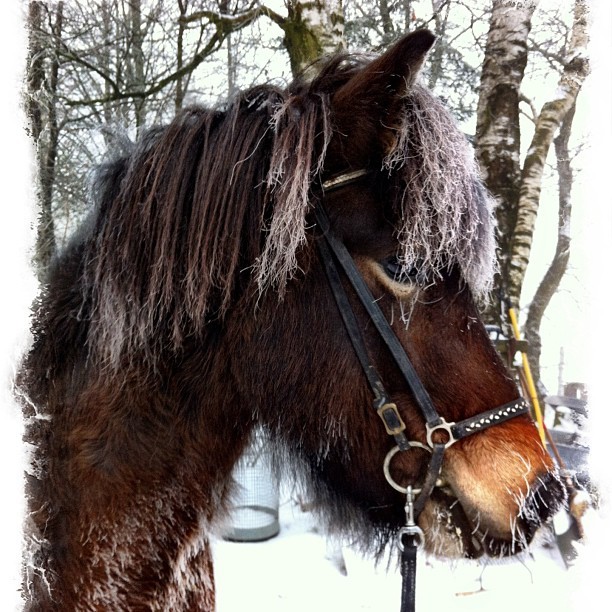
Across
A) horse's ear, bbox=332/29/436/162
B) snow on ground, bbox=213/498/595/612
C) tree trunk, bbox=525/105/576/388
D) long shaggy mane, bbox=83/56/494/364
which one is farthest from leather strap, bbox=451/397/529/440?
tree trunk, bbox=525/105/576/388

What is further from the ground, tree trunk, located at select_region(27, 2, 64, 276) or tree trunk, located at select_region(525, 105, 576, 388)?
tree trunk, located at select_region(27, 2, 64, 276)

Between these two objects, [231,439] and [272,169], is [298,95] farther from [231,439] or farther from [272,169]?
[231,439]

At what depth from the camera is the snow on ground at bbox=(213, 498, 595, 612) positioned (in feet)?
11.4

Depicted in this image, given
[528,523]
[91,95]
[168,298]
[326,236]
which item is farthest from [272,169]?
[91,95]

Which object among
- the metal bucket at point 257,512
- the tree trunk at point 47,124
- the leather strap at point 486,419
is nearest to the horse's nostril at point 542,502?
the leather strap at point 486,419

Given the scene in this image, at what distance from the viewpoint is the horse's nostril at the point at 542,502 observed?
46.7 inches

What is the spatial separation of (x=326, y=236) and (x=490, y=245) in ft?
1.47

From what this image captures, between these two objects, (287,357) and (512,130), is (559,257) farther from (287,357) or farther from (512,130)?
(287,357)

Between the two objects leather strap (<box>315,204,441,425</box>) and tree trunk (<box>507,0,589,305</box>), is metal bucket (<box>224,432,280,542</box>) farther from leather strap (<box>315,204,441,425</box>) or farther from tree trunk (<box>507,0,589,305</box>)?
leather strap (<box>315,204,441,425</box>)

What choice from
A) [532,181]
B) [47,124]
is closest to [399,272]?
[532,181]

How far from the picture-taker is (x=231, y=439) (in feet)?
4.40

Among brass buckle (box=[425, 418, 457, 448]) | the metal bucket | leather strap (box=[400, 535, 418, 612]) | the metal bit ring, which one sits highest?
brass buckle (box=[425, 418, 457, 448])

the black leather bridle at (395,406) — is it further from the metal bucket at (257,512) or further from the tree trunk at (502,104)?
the metal bucket at (257,512)

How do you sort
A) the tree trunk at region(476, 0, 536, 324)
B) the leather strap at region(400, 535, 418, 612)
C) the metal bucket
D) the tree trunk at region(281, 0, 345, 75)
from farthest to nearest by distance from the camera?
the metal bucket → the tree trunk at region(476, 0, 536, 324) → the tree trunk at region(281, 0, 345, 75) → the leather strap at region(400, 535, 418, 612)
